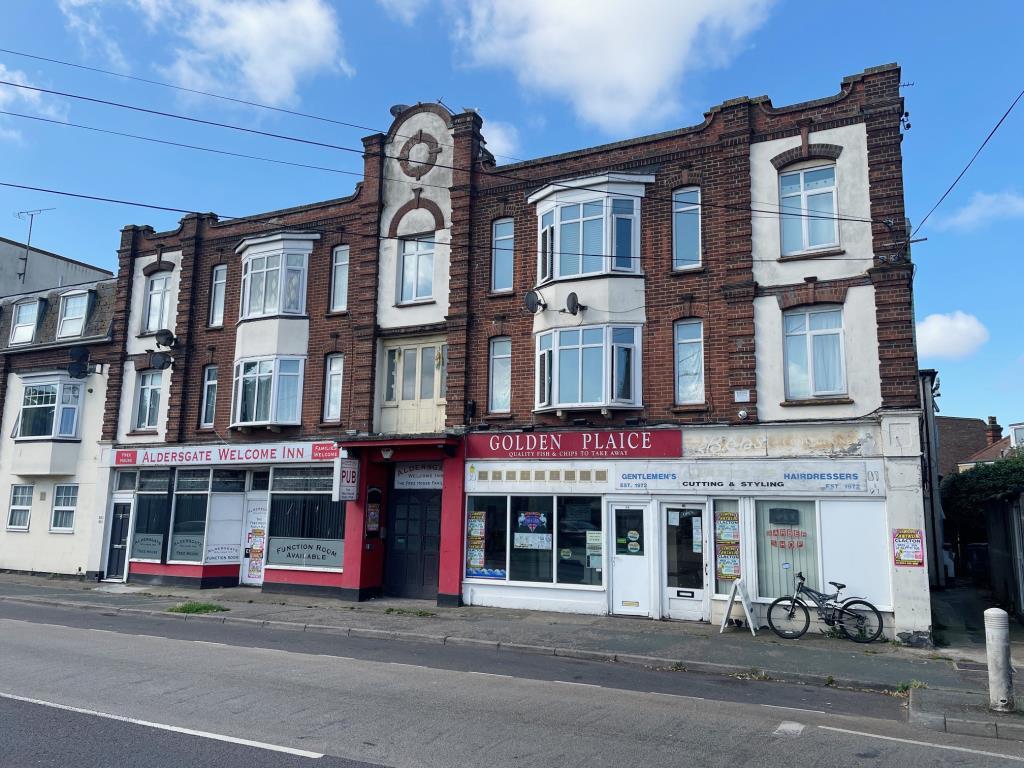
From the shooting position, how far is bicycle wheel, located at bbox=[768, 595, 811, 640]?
45.5ft

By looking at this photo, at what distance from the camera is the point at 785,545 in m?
14.9

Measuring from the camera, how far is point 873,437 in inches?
559

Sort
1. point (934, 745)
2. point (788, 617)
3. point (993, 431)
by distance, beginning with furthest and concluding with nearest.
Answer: point (993, 431), point (788, 617), point (934, 745)

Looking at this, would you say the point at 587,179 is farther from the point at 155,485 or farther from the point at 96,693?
the point at 155,485

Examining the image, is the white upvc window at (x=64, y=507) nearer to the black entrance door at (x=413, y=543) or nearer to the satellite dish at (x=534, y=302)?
the black entrance door at (x=413, y=543)

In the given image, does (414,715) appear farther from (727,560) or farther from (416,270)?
(416,270)

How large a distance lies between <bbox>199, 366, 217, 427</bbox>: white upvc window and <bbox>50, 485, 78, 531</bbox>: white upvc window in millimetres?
5674

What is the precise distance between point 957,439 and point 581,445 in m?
41.9

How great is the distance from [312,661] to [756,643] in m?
7.42

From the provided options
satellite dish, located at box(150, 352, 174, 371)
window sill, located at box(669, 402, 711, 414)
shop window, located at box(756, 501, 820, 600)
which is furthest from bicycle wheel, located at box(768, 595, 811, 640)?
satellite dish, located at box(150, 352, 174, 371)

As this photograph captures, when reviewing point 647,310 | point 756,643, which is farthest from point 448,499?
point 756,643

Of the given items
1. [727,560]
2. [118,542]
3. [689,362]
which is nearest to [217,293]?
[118,542]

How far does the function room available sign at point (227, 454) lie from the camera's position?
1956cm

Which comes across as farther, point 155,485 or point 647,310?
point 155,485
